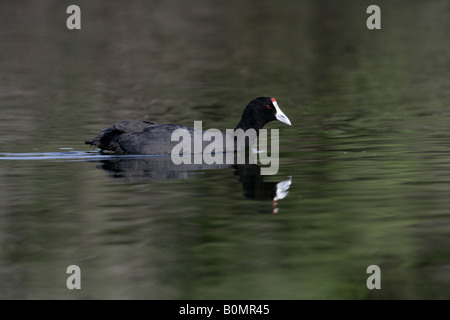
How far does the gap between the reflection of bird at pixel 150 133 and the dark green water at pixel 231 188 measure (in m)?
0.41

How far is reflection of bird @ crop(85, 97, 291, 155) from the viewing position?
13.8m

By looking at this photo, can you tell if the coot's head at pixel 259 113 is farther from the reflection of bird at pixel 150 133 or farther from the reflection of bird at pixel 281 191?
the reflection of bird at pixel 281 191

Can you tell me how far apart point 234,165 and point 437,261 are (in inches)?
225

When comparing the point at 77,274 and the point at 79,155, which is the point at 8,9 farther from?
the point at 77,274

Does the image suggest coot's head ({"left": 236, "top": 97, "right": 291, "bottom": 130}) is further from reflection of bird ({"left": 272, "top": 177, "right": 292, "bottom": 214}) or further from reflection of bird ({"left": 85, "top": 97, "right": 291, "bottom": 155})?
reflection of bird ({"left": 272, "top": 177, "right": 292, "bottom": 214})

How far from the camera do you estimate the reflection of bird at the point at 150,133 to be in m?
13.8

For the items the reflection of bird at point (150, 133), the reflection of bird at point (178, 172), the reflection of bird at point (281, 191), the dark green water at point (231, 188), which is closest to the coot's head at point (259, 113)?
the reflection of bird at point (150, 133)

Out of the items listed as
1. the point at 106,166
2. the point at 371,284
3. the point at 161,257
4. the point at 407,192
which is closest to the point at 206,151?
the point at 106,166

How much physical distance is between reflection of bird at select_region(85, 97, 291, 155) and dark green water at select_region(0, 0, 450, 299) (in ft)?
1.35

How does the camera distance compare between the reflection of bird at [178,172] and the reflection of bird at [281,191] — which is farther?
the reflection of bird at [178,172]

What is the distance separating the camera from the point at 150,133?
13875 millimetres

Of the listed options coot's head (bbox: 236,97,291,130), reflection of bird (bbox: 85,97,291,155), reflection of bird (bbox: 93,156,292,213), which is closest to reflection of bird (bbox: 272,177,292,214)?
reflection of bird (bbox: 93,156,292,213)

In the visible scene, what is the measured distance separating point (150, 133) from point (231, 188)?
3.07m

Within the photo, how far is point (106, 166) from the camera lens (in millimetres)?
13141
